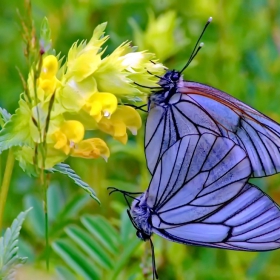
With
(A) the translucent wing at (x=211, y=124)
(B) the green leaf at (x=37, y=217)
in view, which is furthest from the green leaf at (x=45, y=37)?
(B) the green leaf at (x=37, y=217)

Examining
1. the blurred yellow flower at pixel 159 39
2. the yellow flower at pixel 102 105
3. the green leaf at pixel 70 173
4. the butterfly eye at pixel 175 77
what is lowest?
the green leaf at pixel 70 173

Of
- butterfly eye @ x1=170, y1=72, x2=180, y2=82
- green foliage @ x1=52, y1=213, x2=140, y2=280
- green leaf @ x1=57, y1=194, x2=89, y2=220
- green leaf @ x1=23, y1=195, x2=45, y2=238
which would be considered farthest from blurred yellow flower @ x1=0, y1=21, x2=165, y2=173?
green leaf @ x1=23, y1=195, x2=45, y2=238

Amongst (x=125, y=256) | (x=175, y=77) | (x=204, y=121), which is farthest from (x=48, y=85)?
(x=125, y=256)

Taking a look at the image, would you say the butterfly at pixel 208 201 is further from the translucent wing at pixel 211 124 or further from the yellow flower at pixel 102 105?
the yellow flower at pixel 102 105

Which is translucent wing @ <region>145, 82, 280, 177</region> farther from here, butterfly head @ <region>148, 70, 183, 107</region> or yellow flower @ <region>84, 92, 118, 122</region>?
yellow flower @ <region>84, 92, 118, 122</region>

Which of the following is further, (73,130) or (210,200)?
(210,200)

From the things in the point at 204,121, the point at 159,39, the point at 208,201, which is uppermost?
the point at 159,39

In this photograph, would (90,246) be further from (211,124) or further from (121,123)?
(121,123)
